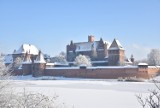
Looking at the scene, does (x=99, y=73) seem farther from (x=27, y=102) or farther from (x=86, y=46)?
(x=27, y=102)

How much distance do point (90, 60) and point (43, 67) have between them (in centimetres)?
1201

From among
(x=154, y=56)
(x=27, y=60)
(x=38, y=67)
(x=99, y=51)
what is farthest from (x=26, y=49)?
(x=154, y=56)

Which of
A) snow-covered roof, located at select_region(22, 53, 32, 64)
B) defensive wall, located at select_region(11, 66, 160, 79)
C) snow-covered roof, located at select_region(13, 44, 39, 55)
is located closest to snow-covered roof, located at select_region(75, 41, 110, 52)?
snow-covered roof, located at select_region(13, 44, 39, 55)

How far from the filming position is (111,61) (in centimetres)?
4800

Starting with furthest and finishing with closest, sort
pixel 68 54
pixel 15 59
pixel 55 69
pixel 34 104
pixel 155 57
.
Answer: pixel 155 57 → pixel 68 54 → pixel 15 59 → pixel 55 69 → pixel 34 104

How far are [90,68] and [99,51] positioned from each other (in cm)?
1305

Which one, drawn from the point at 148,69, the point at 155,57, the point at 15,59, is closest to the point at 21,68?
the point at 15,59

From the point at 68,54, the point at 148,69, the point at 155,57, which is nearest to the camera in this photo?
the point at 148,69

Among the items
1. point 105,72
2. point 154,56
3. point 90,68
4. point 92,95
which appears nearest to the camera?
point 92,95

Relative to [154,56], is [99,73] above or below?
below

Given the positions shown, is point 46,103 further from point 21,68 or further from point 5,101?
Result: point 21,68

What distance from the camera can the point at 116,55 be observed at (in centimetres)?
4772

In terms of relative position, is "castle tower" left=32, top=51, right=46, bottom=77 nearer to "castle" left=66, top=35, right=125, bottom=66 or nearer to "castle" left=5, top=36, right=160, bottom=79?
"castle" left=5, top=36, right=160, bottom=79

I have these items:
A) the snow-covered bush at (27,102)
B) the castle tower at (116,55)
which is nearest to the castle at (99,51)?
the castle tower at (116,55)
